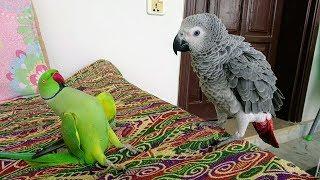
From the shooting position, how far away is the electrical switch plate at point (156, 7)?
135 cm

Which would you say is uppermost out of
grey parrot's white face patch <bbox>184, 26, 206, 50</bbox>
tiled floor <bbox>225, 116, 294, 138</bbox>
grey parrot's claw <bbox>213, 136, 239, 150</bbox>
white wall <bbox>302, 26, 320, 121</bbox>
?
Answer: grey parrot's white face patch <bbox>184, 26, 206, 50</bbox>

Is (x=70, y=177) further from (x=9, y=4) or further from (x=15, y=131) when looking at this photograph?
(x=9, y=4)

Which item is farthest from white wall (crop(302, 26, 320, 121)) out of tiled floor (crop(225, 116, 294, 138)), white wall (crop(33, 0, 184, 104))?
white wall (crop(33, 0, 184, 104))

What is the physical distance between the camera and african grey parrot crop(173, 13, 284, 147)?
0.66 metres

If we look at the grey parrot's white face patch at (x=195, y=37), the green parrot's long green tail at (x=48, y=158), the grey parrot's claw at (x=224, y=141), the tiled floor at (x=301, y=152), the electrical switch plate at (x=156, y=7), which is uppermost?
the electrical switch plate at (x=156, y=7)

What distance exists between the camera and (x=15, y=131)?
2.21 ft

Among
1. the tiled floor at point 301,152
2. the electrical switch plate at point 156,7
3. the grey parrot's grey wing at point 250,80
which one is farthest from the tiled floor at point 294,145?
the grey parrot's grey wing at point 250,80

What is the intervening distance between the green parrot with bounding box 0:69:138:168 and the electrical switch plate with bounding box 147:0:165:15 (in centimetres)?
101

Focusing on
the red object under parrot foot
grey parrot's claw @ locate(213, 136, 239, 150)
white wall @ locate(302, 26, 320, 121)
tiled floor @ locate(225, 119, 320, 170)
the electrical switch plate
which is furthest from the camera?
white wall @ locate(302, 26, 320, 121)

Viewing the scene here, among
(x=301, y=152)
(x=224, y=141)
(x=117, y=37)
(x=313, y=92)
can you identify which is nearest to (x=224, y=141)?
(x=224, y=141)

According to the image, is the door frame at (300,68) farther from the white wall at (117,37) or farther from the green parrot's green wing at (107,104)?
the green parrot's green wing at (107,104)

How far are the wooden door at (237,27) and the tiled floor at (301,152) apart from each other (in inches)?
20.7

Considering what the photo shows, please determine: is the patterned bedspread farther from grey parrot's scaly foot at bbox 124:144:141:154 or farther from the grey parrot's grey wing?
the grey parrot's grey wing

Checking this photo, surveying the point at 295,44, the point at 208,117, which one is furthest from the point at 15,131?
the point at 295,44
